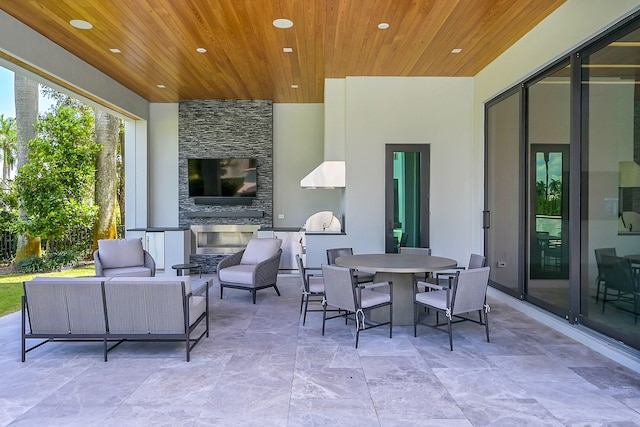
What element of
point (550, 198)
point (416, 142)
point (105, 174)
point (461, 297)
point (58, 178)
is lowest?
point (461, 297)

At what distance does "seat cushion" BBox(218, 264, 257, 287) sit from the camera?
588cm

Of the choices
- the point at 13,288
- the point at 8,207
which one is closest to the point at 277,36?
the point at 13,288

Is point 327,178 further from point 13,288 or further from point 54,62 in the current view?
point 13,288

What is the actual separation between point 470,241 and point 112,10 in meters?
6.26

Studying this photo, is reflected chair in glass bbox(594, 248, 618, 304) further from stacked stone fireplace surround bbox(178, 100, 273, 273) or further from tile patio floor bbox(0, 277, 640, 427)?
stacked stone fireplace surround bbox(178, 100, 273, 273)

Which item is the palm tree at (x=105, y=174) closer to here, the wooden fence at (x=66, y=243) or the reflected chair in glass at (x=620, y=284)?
the wooden fence at (x=66, y=243)

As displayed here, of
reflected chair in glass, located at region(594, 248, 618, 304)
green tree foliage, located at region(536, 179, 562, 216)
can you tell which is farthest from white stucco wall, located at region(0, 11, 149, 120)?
reflected chair in glass, located at region(594, 248, 618, 304)

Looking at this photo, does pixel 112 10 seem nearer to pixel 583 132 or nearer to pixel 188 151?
pixel 188 151

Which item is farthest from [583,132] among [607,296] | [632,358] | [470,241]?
[470,241]

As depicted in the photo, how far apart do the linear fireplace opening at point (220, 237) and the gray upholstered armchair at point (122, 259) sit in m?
2.29

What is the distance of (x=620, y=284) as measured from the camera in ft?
12.0

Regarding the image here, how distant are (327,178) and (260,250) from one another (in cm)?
171

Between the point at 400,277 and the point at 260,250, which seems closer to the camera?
the point at 400,277

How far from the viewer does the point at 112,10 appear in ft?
14.9
